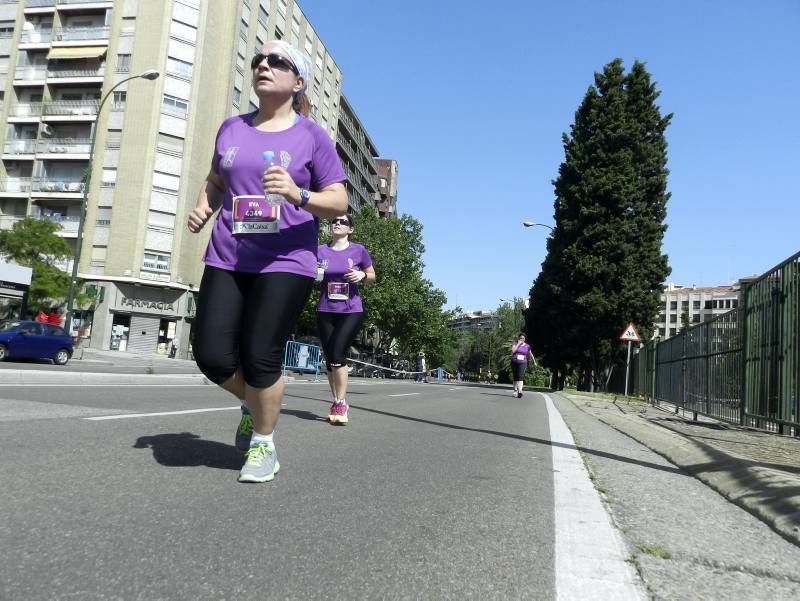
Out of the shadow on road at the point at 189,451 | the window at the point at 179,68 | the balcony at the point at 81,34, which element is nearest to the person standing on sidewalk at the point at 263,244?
the shadow on road at the point at 189,451

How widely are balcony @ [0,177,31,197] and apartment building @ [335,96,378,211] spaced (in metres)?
28.6

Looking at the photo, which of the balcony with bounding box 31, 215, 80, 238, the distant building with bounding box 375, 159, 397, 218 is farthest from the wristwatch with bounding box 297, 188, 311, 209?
the distant building with bounding box 375, 159, 397, 218

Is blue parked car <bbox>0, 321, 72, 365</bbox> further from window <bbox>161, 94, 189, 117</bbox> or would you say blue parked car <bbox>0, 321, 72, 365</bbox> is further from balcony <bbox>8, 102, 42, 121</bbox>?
balcony <bbox>8, 102, 42, 121</bbox>

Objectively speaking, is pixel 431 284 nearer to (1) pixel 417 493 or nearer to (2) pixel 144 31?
(2) pixel 144 31

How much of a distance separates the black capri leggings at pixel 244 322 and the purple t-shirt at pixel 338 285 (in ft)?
11.2

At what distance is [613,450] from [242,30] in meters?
48.3

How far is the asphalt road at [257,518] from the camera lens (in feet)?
6.18

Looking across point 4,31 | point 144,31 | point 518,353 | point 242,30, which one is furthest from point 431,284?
point 518,353

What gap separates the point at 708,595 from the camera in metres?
2.04

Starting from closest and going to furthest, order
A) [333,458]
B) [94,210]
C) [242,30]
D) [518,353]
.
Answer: [333,458]
[518,353]
[94,210]
[242,30]

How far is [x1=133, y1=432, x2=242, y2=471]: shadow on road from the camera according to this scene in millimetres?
3562

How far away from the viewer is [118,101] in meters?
44.7

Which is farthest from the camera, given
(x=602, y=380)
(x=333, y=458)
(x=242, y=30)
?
(x=242, y=30)

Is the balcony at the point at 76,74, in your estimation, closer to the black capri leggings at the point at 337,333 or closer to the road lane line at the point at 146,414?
the black capri leggings at the point at 337,333
